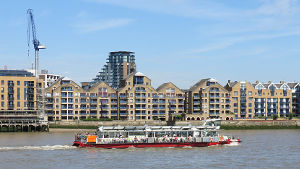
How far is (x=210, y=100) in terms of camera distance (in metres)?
167

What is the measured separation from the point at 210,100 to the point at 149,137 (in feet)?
278

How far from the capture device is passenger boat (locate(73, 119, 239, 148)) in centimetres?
8300

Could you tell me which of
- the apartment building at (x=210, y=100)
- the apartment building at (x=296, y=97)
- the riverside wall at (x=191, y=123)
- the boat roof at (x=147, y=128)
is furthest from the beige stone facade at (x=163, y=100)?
the boat roof at (x=147, y=128)

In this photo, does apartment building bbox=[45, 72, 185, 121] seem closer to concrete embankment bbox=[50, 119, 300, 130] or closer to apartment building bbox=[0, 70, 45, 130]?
apartment building bbox=[0, 70, 45, 130]

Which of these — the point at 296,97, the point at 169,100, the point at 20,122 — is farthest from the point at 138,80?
the point at 296,97

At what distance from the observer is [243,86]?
170375 millimetres

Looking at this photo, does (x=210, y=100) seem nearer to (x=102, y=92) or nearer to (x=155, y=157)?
(x=102, y=92)

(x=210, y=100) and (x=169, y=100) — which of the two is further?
(x=210, y=100)

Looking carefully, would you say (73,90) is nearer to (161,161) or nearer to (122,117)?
(122,117)

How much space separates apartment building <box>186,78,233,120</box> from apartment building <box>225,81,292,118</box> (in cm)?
345

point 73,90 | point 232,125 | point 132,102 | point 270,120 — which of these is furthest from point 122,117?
point 270,120

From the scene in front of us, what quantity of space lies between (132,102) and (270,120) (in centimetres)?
4174

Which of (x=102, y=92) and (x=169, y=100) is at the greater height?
(x=102, y=92)

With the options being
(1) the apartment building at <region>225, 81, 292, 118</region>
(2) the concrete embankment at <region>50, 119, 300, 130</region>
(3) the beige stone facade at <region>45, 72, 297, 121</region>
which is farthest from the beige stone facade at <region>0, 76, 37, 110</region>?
(1) the apartment building at <region>225, 81, 292, 118</region>
